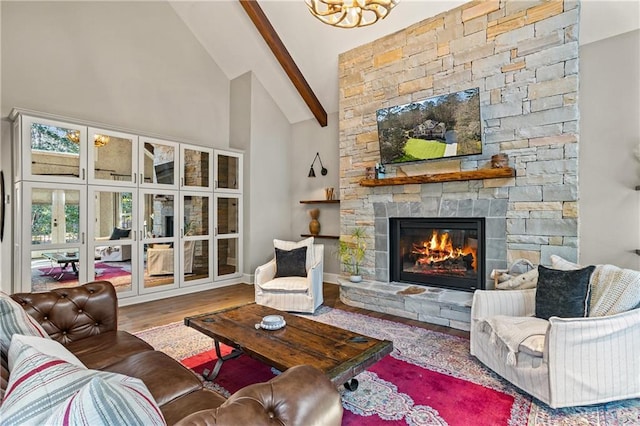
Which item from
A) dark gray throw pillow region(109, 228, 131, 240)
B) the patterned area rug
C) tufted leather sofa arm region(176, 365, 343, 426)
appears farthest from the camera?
dark gray throw pillow region(109, 228, 131, 240)

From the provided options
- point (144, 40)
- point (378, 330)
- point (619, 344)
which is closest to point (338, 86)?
point (144, 40)

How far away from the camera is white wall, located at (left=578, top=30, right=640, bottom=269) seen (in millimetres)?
3346

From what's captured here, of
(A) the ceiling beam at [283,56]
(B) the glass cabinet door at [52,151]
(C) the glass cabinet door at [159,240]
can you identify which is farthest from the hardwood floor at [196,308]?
(A) the ceiling beam at [283,56]

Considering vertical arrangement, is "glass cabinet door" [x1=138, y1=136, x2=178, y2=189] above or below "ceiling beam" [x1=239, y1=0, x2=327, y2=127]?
below

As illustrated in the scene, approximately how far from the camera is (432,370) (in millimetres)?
2648

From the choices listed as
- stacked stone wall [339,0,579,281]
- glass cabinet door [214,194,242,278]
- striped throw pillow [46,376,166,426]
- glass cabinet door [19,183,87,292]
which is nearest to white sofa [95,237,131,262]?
glass cabinet door [19,183,87,292]

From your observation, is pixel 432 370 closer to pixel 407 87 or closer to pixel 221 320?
pixel 221 320

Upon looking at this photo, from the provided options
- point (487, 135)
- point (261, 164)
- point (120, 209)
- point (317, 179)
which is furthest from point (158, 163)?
point (487, 135)

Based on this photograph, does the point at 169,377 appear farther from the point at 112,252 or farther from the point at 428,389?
the point at 112,252

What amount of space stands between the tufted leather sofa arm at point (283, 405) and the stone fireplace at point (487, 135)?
2779mm

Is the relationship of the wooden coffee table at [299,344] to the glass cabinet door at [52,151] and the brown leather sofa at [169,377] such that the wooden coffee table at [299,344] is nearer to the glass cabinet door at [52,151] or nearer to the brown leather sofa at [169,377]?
the brown leather sofa at [169,377]

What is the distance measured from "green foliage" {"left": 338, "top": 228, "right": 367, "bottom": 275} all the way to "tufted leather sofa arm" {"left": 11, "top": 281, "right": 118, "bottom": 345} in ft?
10.1

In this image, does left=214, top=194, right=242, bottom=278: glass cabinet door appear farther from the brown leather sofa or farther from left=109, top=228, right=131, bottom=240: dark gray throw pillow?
the brown leather sofa

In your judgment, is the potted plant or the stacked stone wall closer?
the stacked stone wall
